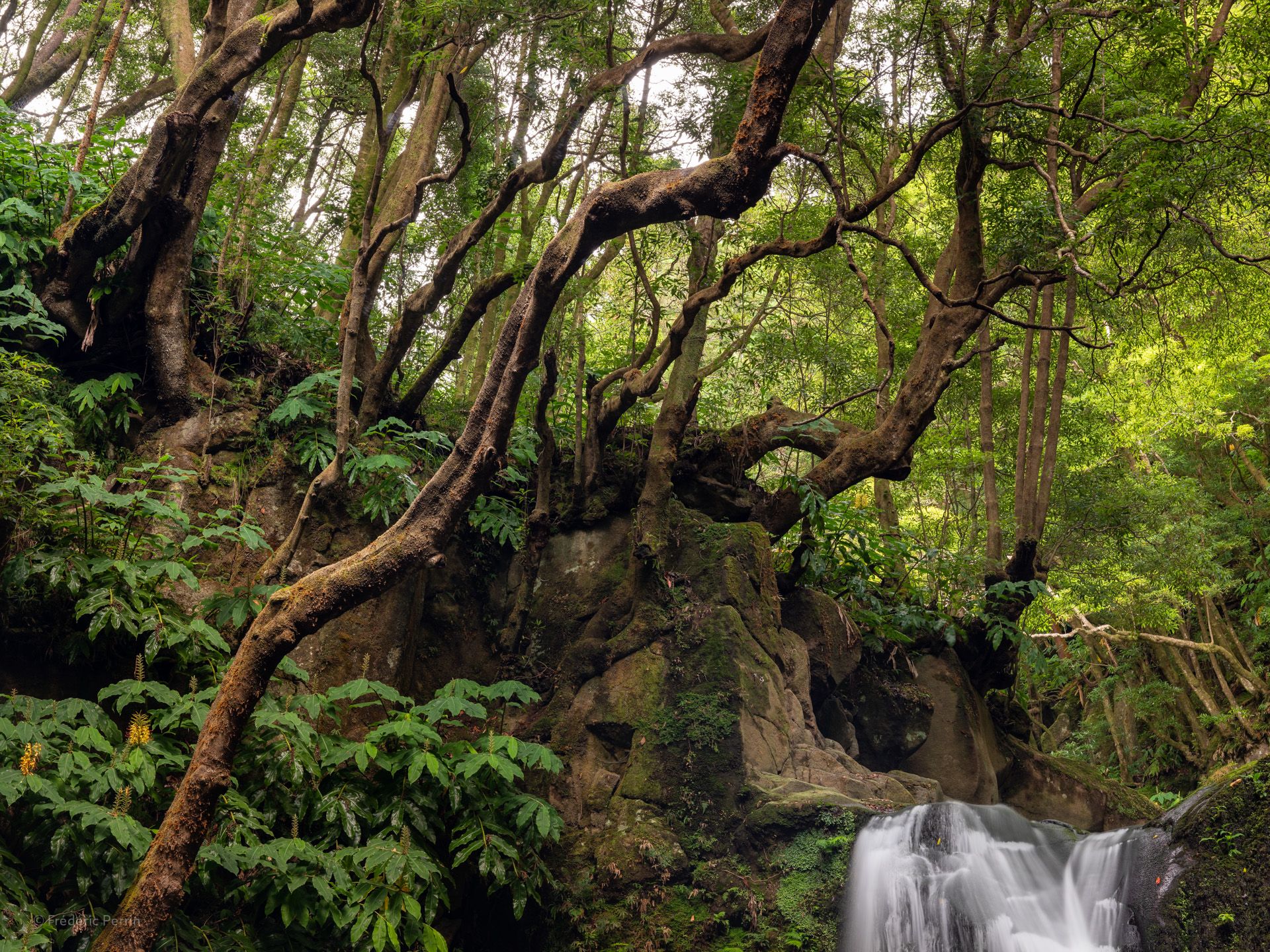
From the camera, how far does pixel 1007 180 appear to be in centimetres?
947

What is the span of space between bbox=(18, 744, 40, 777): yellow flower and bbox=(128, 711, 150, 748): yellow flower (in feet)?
1.36

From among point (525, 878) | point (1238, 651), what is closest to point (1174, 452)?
point (1238, 651)

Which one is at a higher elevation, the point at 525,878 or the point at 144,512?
the point at 144,512

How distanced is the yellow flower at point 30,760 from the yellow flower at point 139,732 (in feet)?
1.36

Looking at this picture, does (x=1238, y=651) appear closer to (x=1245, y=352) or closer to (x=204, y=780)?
(x=1245, y=352)

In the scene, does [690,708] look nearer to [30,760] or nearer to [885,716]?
[885,716]

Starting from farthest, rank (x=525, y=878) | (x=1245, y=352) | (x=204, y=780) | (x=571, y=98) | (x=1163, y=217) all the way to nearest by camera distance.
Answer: (x=1245, y=352) < (x=571, y=98) < (x=1163, y=217) < (x=525, y=878) < (x=204, y=780)

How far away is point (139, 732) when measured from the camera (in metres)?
4.50

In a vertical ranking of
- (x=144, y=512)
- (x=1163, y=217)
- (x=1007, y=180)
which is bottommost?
(x=144, y=512)

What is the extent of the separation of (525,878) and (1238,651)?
12.7 m

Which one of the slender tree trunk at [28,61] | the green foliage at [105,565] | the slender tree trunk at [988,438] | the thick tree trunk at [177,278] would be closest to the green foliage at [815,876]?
the green foliage at [105,565]

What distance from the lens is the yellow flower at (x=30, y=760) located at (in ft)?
13.2

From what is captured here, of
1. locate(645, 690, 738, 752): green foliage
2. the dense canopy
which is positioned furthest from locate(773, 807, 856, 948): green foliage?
the dense canopy

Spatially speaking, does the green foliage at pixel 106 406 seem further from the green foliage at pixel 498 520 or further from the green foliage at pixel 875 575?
the green foliage at pixel 875 575
